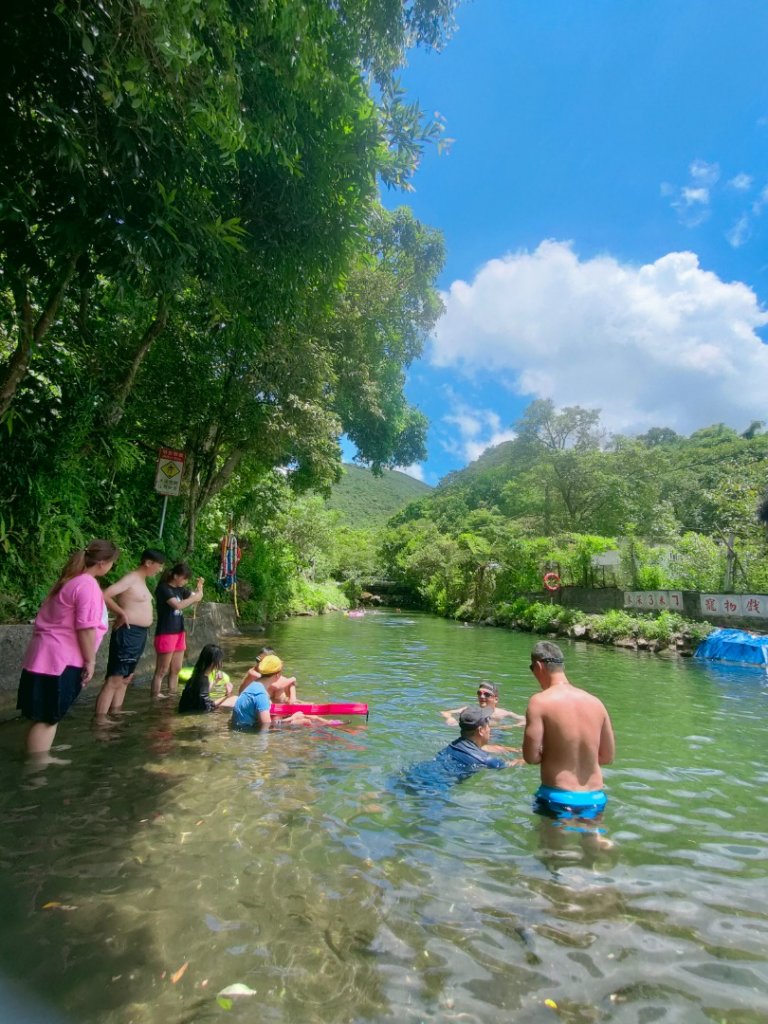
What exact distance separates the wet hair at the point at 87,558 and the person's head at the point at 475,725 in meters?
3.38

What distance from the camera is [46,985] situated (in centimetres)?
189

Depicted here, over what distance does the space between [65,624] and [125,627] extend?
1.58 metres

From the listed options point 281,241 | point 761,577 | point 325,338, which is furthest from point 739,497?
point 281,241

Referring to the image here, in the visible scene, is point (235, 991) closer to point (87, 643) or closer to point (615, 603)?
point (87, 643)

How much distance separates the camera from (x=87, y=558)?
4227 mm

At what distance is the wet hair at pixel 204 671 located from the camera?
596 cm

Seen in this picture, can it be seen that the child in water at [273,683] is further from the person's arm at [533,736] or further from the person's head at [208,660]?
the person's arm at [533,736]

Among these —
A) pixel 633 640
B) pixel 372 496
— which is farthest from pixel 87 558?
pixel 372 496

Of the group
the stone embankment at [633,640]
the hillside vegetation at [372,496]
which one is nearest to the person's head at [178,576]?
the stone embankment at [633,640]

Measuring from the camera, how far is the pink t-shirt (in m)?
3.84

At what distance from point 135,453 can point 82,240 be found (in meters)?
5.03

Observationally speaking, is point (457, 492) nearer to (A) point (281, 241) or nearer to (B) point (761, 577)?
(B) point (761, 577)

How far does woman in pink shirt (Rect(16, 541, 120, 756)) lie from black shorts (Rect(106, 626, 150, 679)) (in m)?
1.35

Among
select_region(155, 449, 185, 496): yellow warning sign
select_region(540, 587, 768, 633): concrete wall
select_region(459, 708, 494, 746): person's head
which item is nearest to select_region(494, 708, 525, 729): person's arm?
select_region(459, 708, 494, 746): person's head
